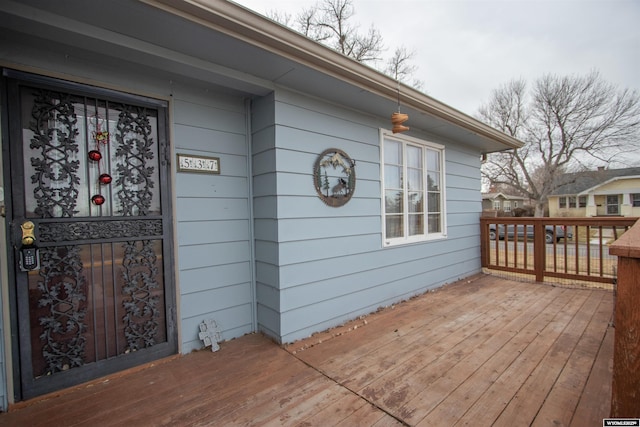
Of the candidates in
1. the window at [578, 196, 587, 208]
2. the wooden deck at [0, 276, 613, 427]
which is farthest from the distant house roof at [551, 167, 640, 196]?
the wooden deck at [0, 276, 613, 427]

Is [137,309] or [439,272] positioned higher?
[137,309]

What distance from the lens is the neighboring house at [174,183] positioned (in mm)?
1607

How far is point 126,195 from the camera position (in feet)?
6.47

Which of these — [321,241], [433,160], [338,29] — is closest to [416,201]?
[433,160]

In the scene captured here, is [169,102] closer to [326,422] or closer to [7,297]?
[7,297]

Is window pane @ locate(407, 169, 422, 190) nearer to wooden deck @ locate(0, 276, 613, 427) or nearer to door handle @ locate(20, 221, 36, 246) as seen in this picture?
wooden deck @ locate(0, 276, 613, 427)

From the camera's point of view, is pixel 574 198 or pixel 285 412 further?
pixel 574 198

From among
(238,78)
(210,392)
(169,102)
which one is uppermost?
(238,78)

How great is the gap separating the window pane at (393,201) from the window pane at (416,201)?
0.72 feet

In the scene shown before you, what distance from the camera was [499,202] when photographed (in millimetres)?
25562

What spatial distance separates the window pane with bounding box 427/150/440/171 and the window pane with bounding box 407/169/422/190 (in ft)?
0.88

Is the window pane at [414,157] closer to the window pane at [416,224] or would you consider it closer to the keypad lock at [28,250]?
the window pane at [416,224]

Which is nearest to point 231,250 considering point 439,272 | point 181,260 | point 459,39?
point 181,260

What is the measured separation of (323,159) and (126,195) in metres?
1.61
